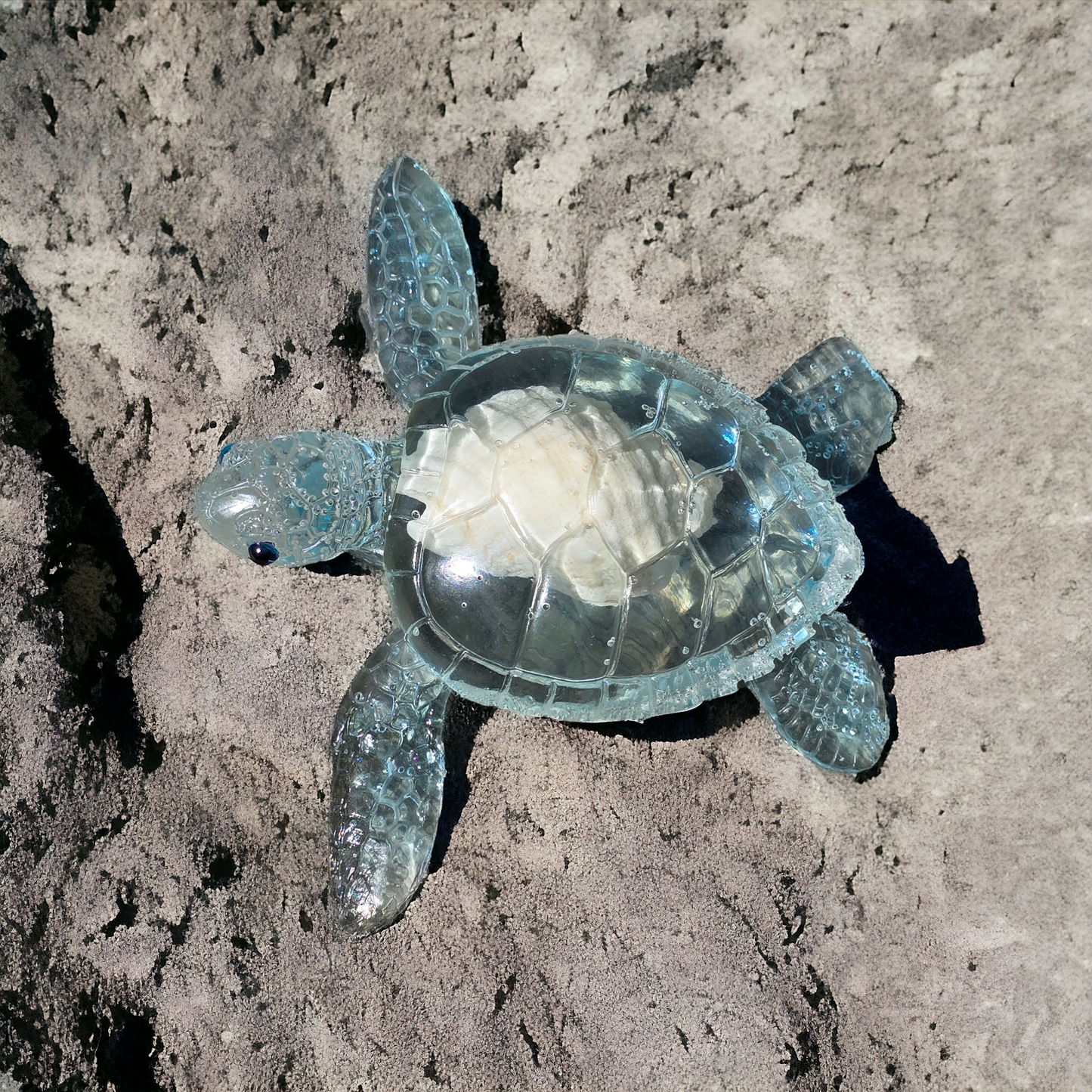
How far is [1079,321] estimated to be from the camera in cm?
179

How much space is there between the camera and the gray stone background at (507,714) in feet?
5.66

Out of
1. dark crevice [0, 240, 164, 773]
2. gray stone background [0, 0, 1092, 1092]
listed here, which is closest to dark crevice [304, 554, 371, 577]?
gray stone background [0, 0, 1092, 1092]

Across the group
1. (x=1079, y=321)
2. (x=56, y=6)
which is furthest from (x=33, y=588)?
(x=1079, y=321)

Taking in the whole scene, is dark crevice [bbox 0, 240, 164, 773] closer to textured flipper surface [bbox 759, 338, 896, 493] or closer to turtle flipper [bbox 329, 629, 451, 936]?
turtle flipper [bbox 329, 629, 451, 936]

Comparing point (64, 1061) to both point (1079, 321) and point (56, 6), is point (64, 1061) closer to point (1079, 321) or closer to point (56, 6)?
point (56, 6)

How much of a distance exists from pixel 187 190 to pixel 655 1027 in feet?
7.27

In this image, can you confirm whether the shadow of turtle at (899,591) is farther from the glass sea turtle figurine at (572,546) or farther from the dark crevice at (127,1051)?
the dark crevice at (127,1051)

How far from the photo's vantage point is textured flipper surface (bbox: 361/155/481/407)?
1.92m

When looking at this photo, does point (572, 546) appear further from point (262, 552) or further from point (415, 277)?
point (415, 277)

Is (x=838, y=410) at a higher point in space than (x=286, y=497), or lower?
lower

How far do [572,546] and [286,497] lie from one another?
0.55 m

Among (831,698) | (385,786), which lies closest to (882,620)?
(831,698)

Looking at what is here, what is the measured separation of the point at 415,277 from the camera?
1.92 m

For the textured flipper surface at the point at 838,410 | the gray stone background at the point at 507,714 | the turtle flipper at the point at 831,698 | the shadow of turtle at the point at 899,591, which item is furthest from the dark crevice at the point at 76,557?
the shadow of turtle at the point at 899,591
